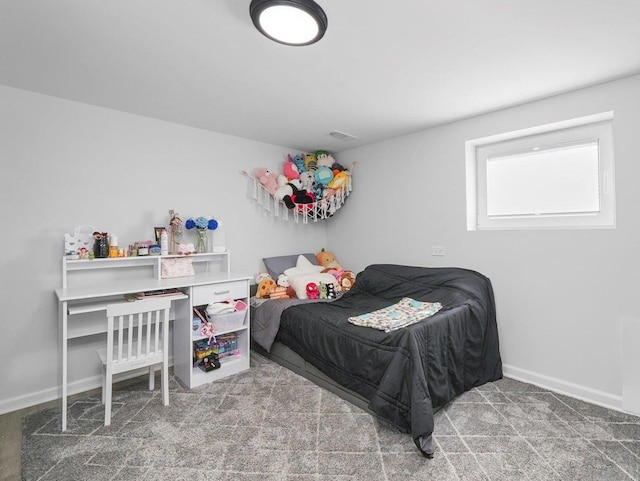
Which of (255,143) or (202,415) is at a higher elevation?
(255,143)

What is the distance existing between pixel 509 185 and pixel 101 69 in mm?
3400

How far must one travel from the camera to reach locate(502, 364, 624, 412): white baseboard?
2285 mm

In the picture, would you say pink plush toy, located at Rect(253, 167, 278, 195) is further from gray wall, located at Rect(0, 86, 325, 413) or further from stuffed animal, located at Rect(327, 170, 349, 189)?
stuffed animal, located at Rect(327, 170, 349, 189)

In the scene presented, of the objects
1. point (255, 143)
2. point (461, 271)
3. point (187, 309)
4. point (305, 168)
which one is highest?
point (255, 143)

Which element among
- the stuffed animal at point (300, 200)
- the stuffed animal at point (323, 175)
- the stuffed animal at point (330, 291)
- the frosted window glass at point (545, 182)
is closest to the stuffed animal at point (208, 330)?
the stuffed animal at point (330, 291)

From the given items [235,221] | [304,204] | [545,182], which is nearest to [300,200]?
[304,204]

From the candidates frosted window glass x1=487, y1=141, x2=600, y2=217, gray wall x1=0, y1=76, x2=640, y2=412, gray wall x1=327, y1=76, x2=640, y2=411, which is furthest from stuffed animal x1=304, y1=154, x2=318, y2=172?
frosted window glass x1=487, y1=141, x2=600, y2=217

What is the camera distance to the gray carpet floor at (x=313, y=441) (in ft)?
5.54

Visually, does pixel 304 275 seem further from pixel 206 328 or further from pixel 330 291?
pixel 206 328

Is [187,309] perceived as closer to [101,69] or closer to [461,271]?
[101,69]

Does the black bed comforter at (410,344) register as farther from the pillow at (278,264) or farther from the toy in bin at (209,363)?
the pillow at (278,264)

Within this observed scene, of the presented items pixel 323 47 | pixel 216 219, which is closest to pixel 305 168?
pixel 216 219

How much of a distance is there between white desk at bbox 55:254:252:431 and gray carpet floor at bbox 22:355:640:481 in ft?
1.05

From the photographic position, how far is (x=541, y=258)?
262 centimetres
